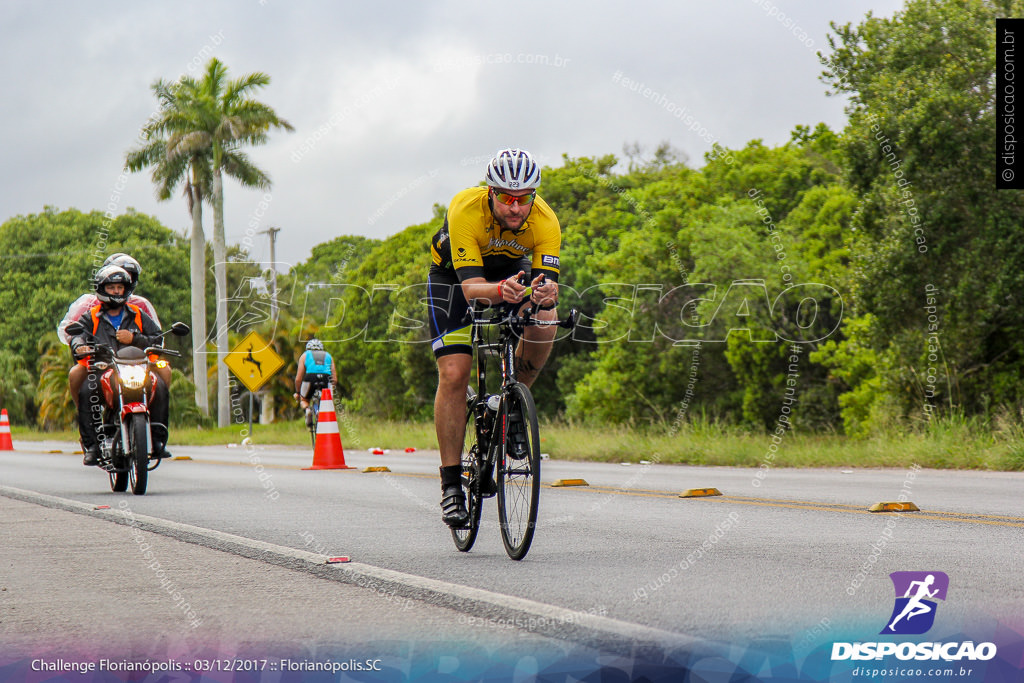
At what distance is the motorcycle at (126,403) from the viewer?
10.8m

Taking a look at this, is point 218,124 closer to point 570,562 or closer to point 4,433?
point 4,433

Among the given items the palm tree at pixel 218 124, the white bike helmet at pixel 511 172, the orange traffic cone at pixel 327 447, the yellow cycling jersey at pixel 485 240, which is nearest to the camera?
the white bike helmet at pixel 511 172

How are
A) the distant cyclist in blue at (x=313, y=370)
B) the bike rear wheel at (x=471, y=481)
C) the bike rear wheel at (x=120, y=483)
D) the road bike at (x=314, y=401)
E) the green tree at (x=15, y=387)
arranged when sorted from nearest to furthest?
the bike rear wheel at (x=471, y=481) → the bike rear wheel at (x=120, y=483) → the distant cyclist in blue at (x=313, y=370) → the road bike at (x=314, y=401) → the green tree at (x=15, y=387)

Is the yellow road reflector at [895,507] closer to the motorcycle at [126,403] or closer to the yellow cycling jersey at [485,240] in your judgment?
the yellow cycling jersey at [485,240]

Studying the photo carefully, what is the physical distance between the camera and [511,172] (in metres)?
5.86

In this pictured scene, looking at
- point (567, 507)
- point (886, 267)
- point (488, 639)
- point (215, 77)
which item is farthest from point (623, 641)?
point (215, 77)

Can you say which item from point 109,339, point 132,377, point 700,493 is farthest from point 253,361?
point 700,493

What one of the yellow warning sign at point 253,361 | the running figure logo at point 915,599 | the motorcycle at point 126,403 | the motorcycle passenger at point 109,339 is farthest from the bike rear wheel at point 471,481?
the yellow warning sign at point 253,361

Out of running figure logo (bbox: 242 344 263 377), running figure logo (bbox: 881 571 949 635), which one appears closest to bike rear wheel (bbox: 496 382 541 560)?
running figure logo (bbox: 881 571 949 635)

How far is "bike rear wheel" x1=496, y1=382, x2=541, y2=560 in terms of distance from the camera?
18.5 feet

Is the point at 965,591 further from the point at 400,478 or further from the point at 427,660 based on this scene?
the point at 400,478

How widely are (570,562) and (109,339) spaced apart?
6817mm

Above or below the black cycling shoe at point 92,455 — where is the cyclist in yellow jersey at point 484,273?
above

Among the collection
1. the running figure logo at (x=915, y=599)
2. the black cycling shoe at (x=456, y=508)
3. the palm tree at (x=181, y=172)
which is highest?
the palm tree at (x=181, y=172)
